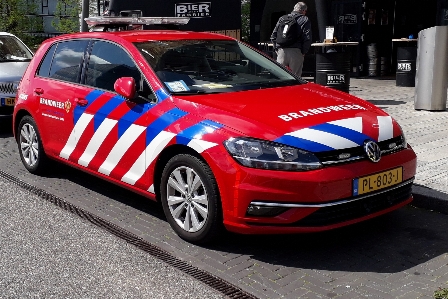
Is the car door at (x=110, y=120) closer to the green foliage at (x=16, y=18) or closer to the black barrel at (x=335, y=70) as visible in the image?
the black barrel at (x=335, y=70)

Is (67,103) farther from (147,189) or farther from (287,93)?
(287,93)

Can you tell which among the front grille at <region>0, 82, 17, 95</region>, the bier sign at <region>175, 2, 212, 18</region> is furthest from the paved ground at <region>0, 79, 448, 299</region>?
the bier sign at <region>175, 2, 212, 18</region>

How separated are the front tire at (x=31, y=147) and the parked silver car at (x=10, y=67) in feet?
8.92

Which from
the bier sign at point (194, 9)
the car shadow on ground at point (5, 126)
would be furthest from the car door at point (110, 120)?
the bier sign at point (194, 9)

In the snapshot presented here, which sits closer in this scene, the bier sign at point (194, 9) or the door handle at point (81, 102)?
the door handle at point (81, 102)

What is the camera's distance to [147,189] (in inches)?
193

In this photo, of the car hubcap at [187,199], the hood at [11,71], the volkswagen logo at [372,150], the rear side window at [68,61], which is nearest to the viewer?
the volkswagen logo at [372,150]

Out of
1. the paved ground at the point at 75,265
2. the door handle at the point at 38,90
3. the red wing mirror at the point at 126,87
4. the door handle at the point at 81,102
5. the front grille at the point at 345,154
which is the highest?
the red wing mirror at the point at 126,87

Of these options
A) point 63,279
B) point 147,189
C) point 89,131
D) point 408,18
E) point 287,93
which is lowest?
point 63,279

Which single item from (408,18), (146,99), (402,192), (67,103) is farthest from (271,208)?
(408,18)

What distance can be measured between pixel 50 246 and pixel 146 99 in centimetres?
136

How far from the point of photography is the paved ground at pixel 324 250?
12.6 ft

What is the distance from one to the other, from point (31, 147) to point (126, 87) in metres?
2.21

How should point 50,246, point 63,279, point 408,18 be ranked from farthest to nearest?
point 408,18
point 50,246
point 63,279
